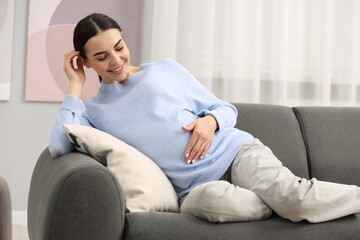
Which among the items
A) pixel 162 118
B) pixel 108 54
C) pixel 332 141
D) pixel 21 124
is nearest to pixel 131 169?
pixel 162 118

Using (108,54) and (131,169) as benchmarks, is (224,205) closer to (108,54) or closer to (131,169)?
(131,169)

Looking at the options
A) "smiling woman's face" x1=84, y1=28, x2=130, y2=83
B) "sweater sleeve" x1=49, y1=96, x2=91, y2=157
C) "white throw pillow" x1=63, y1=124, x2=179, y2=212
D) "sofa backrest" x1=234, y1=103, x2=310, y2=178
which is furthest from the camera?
"sofa backrest" x1=234, y1=103, x2=310, y2=178

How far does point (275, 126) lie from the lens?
2318 mm

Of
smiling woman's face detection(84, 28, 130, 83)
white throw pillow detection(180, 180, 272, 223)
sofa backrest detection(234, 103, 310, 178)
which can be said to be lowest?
white throw pillow detection(180, 180, 272, 223)

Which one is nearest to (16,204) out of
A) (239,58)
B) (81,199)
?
(239,58)

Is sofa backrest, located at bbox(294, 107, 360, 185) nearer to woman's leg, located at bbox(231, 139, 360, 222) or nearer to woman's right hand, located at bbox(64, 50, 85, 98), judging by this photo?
woman's leg, located at bbox(231, 139, 360, 222)

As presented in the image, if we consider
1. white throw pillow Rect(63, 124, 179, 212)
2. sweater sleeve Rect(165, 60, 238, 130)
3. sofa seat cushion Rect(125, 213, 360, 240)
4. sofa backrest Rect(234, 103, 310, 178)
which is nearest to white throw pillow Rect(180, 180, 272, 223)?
sofa seat cushion Rect(125, 213, 360, 240)

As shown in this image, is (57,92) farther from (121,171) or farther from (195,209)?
(195,209)

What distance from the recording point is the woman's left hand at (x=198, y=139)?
77.5 inches

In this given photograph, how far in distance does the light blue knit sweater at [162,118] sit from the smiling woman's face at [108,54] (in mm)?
59

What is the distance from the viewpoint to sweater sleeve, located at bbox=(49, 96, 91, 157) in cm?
192

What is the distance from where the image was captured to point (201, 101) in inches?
85.6

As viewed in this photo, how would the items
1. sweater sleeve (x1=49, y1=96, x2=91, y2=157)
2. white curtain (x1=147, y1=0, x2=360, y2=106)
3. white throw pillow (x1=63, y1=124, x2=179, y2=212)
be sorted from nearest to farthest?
white throw pillow (x1=63, y1=124, x2=179, y2=212) → sweater sleeve (x1=49, y1=96, x2=91, y2=157) → white curtain (x1=147, y1=0, x2=360, y2=106)

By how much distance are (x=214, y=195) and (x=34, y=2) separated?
2.10 metres
